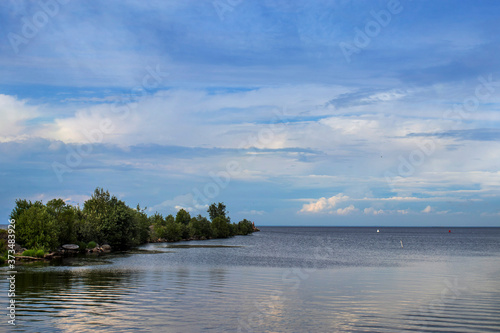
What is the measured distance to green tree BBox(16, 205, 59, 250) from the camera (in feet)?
204

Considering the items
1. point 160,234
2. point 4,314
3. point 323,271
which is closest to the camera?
point 4,314

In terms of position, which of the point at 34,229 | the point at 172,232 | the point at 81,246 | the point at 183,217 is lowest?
the point at 81,246

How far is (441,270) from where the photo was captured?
49.7 m

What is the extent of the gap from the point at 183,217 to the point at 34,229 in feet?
317

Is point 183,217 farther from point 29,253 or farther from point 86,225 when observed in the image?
point 29,253

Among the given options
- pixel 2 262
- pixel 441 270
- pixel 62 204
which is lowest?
pixel 441 270

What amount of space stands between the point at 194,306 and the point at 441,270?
35.5 meters

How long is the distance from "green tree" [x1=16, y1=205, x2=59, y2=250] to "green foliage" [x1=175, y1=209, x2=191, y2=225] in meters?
93.7

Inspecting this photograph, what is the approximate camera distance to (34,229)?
6250 cm

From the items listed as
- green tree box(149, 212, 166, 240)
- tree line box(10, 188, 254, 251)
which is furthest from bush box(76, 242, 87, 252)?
green tree box(149, 212, 166, 240)

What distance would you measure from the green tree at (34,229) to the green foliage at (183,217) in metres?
93.7

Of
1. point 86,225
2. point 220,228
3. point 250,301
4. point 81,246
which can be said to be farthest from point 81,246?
point 220,228

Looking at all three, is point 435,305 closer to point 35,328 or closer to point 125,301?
point 125,301

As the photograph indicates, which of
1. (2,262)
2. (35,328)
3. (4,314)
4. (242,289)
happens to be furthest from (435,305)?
(2,262)
